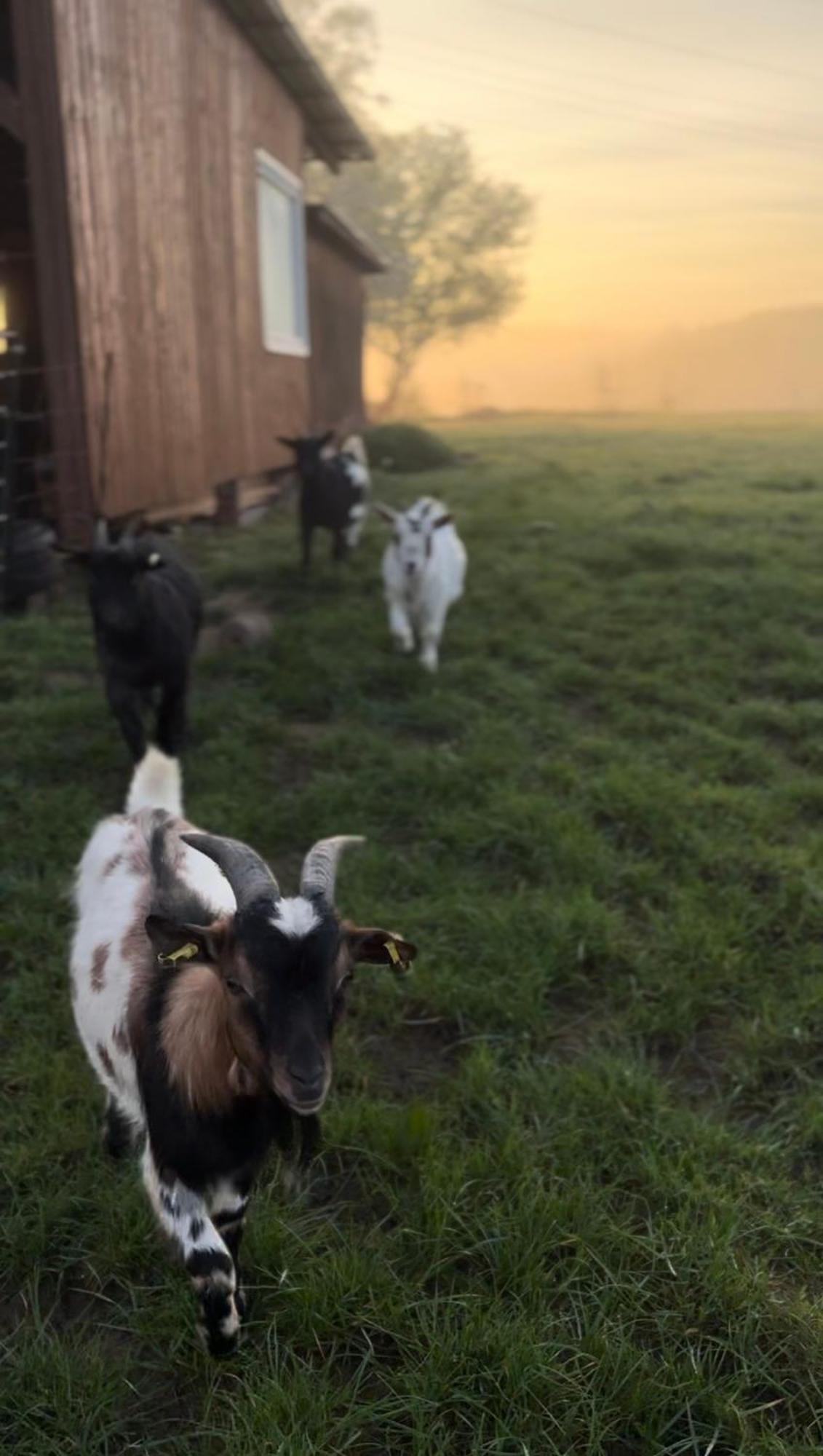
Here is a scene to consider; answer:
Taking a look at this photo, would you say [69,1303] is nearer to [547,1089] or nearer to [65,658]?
[547,1089]

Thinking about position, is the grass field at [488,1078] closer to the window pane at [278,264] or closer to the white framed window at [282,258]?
the white framed window at [282,258]

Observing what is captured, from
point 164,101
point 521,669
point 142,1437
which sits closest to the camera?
point 142,1437

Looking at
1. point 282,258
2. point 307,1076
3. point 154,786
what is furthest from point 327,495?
point 307,1076

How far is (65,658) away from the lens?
6.94m

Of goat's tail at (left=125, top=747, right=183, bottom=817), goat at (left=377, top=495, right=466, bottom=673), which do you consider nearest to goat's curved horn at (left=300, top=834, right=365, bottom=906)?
goat's tail at (left=125, top=747, right=183, bottom=817)

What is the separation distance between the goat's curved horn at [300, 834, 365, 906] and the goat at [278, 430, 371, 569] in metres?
7.69

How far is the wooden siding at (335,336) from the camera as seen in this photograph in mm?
19047

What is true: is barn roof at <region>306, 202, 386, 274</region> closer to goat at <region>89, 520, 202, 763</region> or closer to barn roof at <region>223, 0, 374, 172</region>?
barn roof at <region>223, 0, 374, 172</region>

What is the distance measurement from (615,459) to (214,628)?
1344 centimetres

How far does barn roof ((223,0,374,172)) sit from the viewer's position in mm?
11312

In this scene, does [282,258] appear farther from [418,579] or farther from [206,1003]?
[206,1003]

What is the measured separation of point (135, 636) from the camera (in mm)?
5383

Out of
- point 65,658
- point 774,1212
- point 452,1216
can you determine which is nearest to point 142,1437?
point 452,1216

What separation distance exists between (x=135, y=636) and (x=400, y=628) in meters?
2.57
